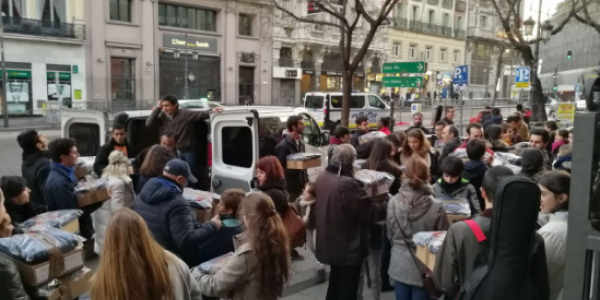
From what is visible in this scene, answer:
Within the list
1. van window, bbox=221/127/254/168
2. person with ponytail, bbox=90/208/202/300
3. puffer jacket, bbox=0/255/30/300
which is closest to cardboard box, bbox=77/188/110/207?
van window, bbox=221/127/254/168

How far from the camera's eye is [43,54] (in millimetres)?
30047

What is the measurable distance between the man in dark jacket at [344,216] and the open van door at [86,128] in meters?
4.64

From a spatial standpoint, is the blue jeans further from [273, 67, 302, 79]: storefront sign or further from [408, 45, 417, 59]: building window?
[408, 45, 417, 59]: building window

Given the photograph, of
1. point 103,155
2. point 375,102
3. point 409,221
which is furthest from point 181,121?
point 375,102

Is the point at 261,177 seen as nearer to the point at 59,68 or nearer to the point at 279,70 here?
the point at 59,68

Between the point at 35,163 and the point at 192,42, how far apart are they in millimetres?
32351

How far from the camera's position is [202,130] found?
799cm

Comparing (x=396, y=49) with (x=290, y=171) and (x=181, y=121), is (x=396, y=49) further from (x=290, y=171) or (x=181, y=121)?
(x=181, y=121)

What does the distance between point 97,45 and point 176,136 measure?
27938 millimetres

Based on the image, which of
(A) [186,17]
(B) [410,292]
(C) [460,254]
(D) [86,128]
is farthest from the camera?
(A) [186,17]

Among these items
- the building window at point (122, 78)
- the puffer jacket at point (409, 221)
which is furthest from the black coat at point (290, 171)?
the building window at point (122, 78)

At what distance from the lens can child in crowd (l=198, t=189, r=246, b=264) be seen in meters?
3.96

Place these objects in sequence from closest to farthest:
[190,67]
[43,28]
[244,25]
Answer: [43,28]
[190,67]
[244,25]

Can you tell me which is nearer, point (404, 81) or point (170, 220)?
point (170, 220)
